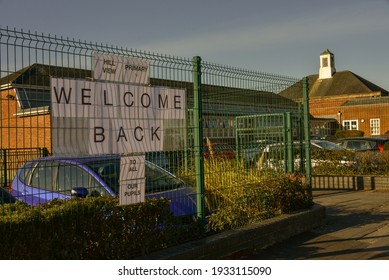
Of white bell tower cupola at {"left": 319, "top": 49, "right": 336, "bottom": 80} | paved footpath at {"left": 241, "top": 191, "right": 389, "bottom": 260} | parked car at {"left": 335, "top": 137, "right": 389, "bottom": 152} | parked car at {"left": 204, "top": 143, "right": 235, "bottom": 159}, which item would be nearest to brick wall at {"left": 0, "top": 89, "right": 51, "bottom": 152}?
parked car at {"left": 204, "top": 143, "right": 235, "bottom": 159}

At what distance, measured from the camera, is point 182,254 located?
510cm

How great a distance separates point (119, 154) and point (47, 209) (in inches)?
36.6

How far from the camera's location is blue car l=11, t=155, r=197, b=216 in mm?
5543

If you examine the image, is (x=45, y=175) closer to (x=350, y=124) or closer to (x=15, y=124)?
(x=15, y=124)

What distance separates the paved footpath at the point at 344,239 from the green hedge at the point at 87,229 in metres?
1.36

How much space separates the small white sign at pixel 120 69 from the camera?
4836mm

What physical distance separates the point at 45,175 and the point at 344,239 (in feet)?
14.4

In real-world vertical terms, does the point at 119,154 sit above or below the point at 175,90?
below

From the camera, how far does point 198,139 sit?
5984mm

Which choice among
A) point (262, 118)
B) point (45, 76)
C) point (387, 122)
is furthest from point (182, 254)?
point (387, 122)

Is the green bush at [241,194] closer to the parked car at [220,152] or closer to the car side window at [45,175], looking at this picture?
the parked car at [220,152]

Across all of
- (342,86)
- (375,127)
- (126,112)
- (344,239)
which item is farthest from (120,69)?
(342,86)

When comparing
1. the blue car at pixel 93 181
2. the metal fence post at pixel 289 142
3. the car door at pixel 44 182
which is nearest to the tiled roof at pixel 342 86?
the metal fence post at pixel 289 142

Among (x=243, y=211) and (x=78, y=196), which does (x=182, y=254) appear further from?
(x=243, y=211)
